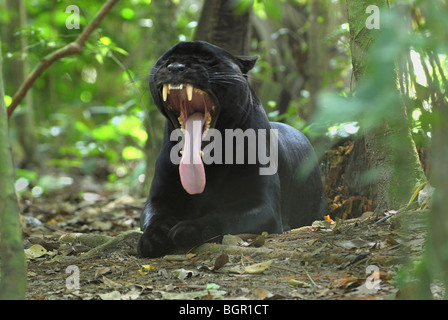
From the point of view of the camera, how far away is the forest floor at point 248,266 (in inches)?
93.0

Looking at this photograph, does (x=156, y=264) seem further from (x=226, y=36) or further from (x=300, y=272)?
→ (x=226, y=36)

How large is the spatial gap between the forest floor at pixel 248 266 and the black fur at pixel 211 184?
12 centimetres

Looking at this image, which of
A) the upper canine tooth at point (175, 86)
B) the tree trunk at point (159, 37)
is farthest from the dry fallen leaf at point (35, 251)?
the tree trunk at point (159, 37)

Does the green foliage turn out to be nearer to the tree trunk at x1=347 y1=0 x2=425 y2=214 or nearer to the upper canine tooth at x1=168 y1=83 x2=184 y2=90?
the tree trunk at x1=347 y1=0 x2=425 y2=214

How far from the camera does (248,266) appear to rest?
274cm

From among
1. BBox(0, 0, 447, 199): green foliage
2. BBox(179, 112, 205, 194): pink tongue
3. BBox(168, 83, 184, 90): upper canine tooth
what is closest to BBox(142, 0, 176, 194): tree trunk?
BBox(0, 0, 447, 199): green foliage

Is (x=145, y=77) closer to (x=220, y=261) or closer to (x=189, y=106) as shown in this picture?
(x=189, y=106)

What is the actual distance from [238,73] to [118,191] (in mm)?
5447

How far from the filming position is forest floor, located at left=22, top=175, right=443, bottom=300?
2361 millimetres

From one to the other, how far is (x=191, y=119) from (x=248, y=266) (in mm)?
1287

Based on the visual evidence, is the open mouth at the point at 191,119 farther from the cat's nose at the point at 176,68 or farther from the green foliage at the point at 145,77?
the green foliage at the point at 145,77

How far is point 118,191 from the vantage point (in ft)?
28.7

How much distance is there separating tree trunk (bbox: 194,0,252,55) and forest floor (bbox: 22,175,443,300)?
263 centimetres

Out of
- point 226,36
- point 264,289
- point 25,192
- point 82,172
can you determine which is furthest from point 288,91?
point 264,289
